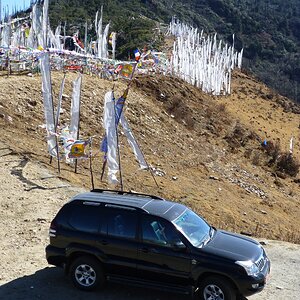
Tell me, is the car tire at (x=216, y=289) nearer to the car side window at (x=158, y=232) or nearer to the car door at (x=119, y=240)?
the car side window at (x=158, y=232)

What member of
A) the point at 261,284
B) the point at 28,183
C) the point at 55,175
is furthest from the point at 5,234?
the point at 261,284

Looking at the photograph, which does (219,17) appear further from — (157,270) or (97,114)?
(157,270)

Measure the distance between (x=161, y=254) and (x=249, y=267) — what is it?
4.23 feet

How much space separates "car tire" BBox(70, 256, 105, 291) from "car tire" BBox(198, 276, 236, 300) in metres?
1.61

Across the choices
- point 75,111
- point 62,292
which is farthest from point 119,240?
point 75,111

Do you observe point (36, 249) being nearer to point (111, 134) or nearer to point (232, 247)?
point (232, 247)

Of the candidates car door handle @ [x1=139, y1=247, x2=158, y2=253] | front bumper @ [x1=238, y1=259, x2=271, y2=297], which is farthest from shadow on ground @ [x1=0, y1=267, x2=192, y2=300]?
front bumper @ [x1=238, y1=259, x2=271, y2=297]

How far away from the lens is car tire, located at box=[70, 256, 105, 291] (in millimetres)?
8117

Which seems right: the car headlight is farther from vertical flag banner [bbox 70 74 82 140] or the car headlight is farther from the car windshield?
vertical flag banner [bbox 70 74 82 140]

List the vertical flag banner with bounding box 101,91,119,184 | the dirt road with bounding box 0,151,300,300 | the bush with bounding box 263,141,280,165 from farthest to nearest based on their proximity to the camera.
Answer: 1. the bush with bounding box 263,141,280,165
2. the vertical flag banner with bounding box 101,91,119,184
3. the dirt road with bounding box 0,151,300,300

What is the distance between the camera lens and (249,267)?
741 centimetres

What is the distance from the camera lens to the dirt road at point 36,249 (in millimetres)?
8250

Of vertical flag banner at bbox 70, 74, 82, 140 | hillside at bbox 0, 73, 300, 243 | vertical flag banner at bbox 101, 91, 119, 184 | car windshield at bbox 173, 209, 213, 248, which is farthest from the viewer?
hillside at bbox 0, 73, 300, 243

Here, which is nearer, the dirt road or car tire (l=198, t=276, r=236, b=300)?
car tire (l=198, t=276, r=236, b=300)
